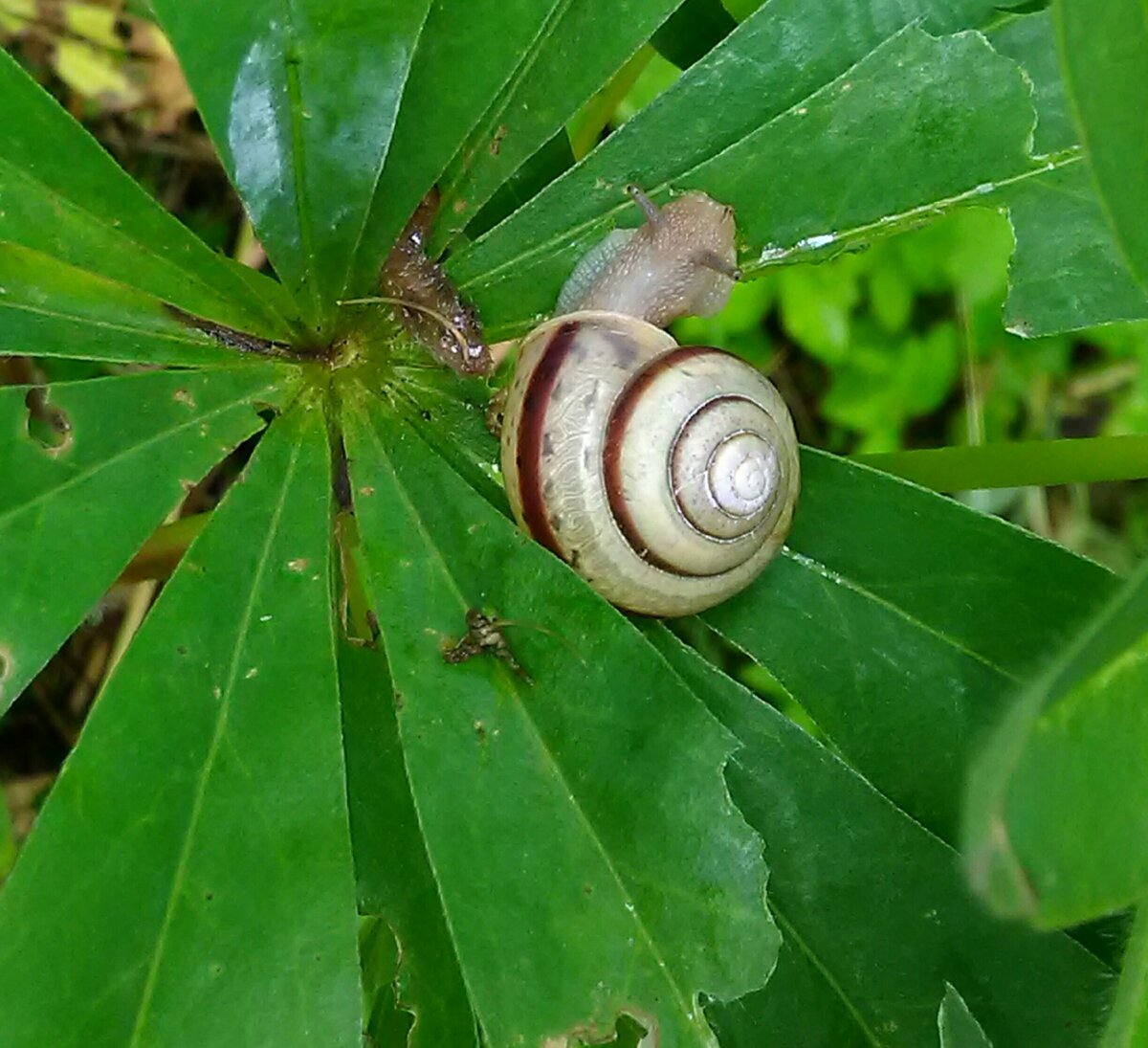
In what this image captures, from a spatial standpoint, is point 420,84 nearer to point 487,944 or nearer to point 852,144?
point 852,144

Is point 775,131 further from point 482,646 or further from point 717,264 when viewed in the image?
point 482,646

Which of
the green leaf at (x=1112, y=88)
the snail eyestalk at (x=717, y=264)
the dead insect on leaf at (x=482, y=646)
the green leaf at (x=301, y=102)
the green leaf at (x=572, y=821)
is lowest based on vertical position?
the green leaf at (x=572, y=821)

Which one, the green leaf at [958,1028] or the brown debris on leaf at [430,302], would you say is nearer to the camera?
the green leaf at [958,1028]

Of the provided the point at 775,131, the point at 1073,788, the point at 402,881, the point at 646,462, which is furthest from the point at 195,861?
the point at 775,131

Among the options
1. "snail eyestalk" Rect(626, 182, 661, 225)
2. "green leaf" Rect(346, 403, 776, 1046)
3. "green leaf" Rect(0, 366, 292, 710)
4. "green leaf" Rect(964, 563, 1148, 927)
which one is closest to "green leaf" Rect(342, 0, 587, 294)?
"snail eyestalk" Rect(626, 182, 661, 225)

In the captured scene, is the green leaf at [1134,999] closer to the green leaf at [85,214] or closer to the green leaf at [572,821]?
the green leaf at [572,821]

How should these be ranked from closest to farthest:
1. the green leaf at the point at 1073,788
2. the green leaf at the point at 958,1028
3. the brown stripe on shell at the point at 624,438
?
the green leaf at the point at 1073,788, the green leaf at the point at 958,1028, the brown stripe on shell at the point at 624,438

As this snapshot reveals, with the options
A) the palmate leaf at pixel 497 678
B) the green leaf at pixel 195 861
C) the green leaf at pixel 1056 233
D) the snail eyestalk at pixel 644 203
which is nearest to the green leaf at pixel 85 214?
the palmate leaf at pixel 497 678
